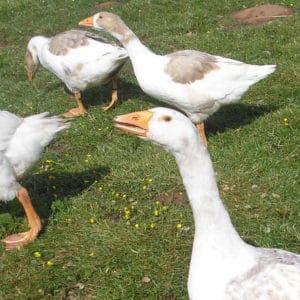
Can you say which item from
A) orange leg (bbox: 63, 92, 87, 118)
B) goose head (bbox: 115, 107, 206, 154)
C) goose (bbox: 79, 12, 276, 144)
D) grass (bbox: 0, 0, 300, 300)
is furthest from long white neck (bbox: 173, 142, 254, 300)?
orange leg (bbox: 63, 92, 87, 118)

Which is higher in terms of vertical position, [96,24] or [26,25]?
[96,24]

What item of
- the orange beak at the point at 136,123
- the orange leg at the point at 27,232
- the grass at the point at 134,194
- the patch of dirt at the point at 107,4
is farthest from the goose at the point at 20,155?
the patch of dirt at the point at 107,4

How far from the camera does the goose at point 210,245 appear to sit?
10.5 feet

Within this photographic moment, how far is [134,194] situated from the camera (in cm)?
606

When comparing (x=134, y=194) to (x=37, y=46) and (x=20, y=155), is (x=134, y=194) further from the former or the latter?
(x=37, y=46)

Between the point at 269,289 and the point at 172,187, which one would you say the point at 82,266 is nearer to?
the point at 172,187

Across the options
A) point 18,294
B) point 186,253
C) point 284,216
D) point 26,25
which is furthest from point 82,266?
point 26,25

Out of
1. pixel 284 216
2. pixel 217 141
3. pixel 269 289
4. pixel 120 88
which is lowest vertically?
pixel 120 88

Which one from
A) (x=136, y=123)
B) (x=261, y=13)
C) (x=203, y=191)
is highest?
(x=136, y=123)

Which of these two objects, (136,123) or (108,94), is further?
(108,94)

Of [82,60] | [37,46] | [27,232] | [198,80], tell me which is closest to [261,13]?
[37,46]

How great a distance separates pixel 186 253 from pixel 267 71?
2989mm

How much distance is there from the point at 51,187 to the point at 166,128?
3531 millimetres

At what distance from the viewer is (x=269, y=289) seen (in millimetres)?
3219
